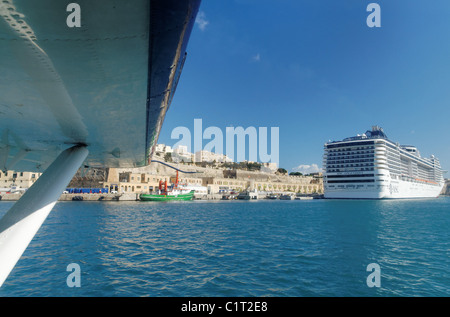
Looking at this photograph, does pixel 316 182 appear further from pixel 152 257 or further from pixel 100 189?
pixel 152 257

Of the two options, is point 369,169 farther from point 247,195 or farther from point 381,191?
point 247,195

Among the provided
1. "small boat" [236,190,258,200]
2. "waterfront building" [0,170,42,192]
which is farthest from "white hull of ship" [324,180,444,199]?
"waterfront building" [0,170,42,192]

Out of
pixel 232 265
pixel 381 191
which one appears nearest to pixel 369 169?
pixel 381 191

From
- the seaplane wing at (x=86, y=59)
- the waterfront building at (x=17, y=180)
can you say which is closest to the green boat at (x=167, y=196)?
the waterfront building at (x=17, y=180)

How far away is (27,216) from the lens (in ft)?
15.7

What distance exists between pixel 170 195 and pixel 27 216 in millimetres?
86264

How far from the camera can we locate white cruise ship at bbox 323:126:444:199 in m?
85.9

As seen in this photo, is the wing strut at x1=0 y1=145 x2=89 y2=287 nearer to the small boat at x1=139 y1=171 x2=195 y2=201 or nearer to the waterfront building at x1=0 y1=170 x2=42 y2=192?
the small boat at x1=139 y1=171 x2=195 y2=201

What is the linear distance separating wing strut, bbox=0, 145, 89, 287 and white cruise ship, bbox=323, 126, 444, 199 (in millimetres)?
95090

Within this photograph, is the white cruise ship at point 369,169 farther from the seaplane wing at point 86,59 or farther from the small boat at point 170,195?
the seaplane wing at point 86,59

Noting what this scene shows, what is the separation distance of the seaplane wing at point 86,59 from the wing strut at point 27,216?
1350mm

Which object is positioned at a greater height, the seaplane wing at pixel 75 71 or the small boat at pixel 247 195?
the seaplane wing at pixel 75 71

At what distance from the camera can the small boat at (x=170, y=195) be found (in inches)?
3296

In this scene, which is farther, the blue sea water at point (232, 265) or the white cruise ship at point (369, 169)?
the white cruise ship at point (369, 169)
